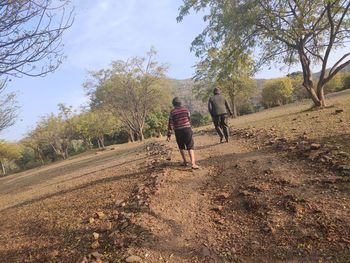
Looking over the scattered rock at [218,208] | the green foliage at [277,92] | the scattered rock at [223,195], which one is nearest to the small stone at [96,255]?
the scattered rock at [218,208]

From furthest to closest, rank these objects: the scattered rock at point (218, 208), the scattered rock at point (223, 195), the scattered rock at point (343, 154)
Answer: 1. the scattered rock at point (343, 154)
2. the scattered rock at point (223, 195)
3. the scattered rock at point (218, 208)

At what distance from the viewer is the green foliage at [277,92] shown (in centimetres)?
5834

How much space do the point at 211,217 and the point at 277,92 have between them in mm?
57460

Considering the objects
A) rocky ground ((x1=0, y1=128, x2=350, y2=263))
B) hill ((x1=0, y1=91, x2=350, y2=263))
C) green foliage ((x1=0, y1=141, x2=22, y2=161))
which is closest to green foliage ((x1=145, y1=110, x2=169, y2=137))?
green foliage ((x1=0, y1=141, x2=22, y2=161))

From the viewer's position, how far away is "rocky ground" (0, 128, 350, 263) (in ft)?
12.8

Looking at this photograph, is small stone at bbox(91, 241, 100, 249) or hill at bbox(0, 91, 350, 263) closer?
hill at bbox(0, 91, 350, 263)

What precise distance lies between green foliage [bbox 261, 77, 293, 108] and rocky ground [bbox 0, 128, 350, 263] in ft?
176

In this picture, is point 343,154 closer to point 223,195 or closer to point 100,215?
point 223,195

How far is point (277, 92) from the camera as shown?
2299 inches

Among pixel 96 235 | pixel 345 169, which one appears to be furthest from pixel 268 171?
pixel 96 235

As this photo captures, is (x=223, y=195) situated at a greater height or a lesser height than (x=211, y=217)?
greater

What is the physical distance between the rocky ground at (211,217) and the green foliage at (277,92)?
176ft

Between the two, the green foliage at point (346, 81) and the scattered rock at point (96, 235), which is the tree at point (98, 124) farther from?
the scattered rock at point (96, 235)

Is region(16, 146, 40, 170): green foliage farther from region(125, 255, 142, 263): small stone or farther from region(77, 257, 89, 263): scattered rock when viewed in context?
region(125, 255, 142, 263): small stone
